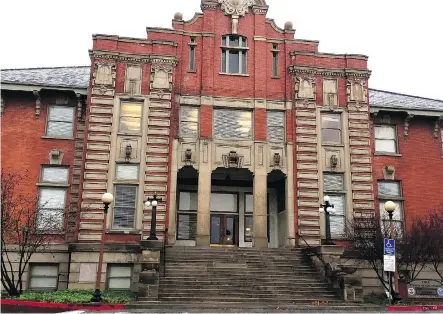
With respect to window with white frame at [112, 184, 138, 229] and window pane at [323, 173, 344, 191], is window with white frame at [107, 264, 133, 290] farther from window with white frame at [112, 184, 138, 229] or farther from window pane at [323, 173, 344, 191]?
window pane at [323, 173, 344, 191]

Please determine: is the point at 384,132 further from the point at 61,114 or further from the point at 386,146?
the point at 61,114

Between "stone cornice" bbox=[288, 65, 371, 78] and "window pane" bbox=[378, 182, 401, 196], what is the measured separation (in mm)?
6485

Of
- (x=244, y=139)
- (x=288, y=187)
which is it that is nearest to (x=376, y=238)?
(x=288, y=187)

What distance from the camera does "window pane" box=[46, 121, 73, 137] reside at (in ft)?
89.0

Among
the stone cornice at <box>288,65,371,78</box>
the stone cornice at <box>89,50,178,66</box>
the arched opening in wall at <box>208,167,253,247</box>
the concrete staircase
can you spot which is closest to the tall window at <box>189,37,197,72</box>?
the stone cornice at <box>89,50,178,66</box>

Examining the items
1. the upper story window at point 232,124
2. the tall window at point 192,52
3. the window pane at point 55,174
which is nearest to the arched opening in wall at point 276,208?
the upper story window at point 232,124

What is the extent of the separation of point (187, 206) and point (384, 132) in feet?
41.9

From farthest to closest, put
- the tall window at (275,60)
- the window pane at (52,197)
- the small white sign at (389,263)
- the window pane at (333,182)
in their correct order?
1. the tall window at (275,60)
2. the window pane at (333,182)
3. the window pane at (52,197)
4. the small white sign at (389,263)

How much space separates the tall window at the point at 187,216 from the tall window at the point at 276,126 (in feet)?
19.6

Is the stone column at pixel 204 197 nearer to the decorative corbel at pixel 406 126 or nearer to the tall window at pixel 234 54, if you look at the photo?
the tall window at pixel 234 54

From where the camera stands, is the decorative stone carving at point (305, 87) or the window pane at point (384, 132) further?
the window pane at point (384, 132)

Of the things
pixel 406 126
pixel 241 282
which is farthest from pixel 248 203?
pixel 406 126

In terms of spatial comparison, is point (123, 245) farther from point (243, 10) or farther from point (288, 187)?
point (243, 10)

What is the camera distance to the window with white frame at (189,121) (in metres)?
27.1
